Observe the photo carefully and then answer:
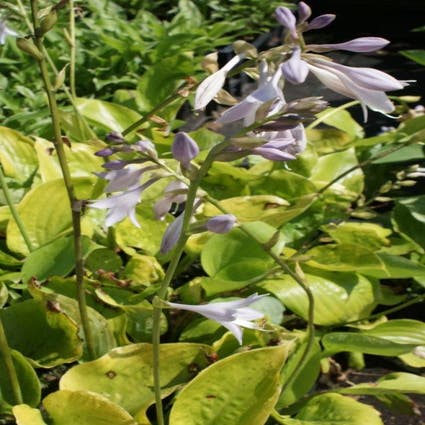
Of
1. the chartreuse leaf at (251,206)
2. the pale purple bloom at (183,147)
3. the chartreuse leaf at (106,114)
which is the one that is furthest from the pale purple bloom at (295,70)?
the chartreuse leaf at (106,114)

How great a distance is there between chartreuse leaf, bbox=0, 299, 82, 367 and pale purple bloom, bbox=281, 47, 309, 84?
68 centimetres

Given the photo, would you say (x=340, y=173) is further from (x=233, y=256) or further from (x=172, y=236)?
(x=172, y=236)

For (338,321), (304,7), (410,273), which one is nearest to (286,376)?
(338,321)

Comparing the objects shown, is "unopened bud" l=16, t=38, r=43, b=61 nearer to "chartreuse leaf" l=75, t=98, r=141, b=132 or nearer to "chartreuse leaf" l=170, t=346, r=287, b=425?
"chartreuse leaf" l=170, t=346, r=287, b=425

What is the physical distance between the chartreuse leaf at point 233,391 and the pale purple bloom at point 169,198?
0.88 ft

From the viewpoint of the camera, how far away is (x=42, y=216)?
159 centimetres

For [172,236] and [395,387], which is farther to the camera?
[395,387]

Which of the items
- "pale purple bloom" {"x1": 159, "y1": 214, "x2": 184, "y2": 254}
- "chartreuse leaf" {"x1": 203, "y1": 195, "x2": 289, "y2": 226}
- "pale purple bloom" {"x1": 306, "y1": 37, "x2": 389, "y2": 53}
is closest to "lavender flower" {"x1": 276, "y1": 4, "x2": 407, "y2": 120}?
"pale purple bloom" {"x1": 306, "y1": 37, "x2": 389, "y2": 53}

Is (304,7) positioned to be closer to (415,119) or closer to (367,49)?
(367,49)

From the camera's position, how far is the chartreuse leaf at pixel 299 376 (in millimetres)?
1298

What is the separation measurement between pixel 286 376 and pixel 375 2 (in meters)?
4.80

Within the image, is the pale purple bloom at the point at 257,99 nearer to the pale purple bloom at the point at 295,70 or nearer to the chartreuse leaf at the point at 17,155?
the pale purple bloom at the point at 295,70

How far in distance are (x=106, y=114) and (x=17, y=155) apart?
10.2 inches

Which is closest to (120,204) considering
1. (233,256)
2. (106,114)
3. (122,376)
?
(122,376)
